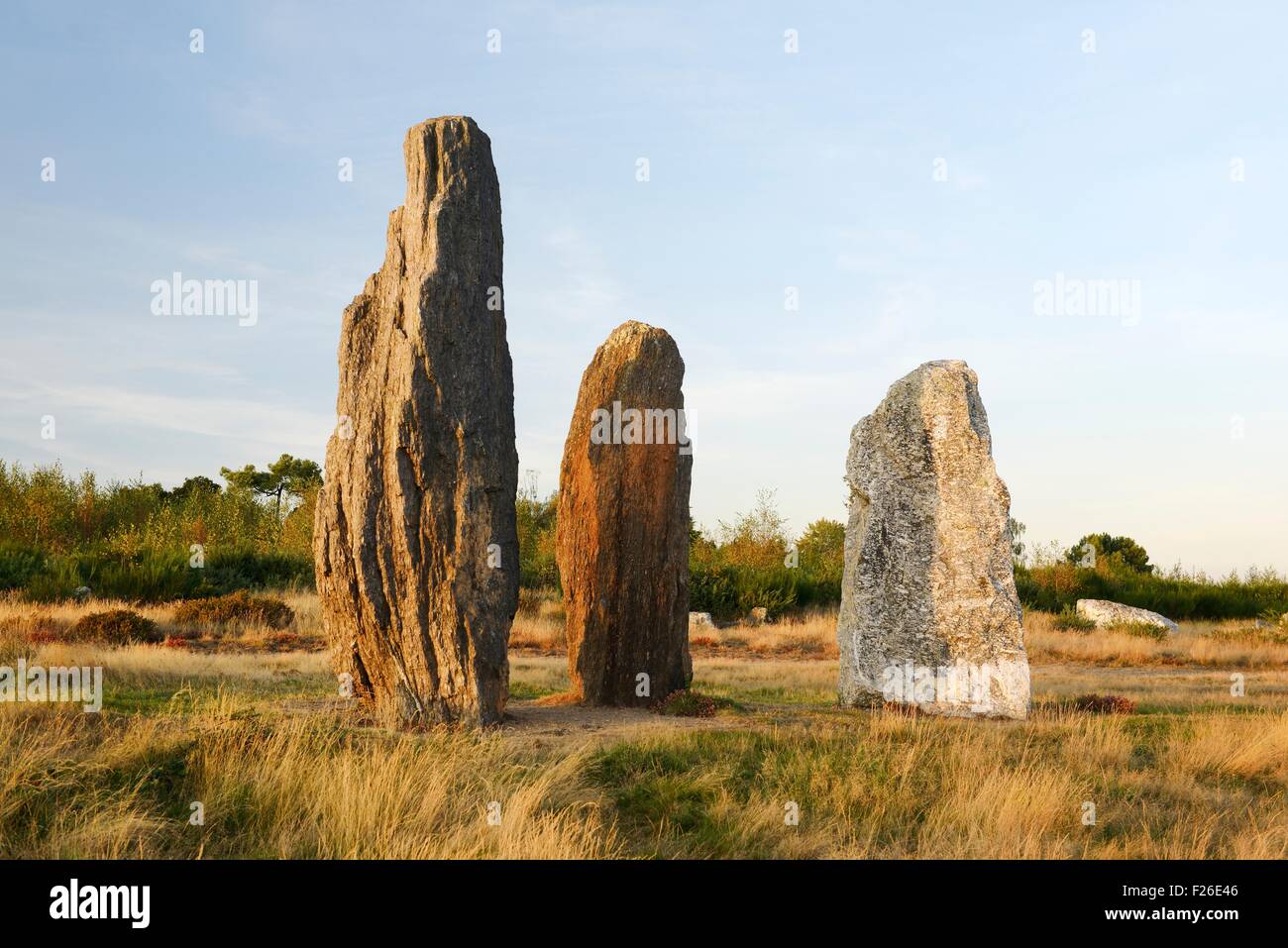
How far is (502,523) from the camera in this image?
987 cm

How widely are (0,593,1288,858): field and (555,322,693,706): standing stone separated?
29.3 inches

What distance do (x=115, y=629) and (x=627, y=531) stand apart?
1104 cm

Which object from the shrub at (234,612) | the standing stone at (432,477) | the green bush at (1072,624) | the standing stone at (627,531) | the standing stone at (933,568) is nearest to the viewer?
the standing stone at (432,477)

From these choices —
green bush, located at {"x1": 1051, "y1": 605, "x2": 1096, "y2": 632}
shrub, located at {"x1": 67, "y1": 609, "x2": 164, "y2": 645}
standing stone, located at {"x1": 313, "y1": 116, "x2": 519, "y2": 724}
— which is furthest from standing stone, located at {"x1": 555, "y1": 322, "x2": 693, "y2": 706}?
green bush, located at {"x1": 1051, "y1": 605, "x2": 1096, "y2": 632}

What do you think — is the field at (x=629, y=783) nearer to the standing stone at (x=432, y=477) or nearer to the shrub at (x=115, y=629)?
the standing stone at (x=432, y=477)

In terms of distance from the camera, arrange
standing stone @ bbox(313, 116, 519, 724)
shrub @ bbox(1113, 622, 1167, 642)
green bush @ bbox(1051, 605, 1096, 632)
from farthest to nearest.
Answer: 1. green bush @ bbox(1051, 605, 1096, 632)
2. shrub @ bbox(1113, 622, 1167, 642)
3. standing stone @ bbox(313, 116, 519, 724)

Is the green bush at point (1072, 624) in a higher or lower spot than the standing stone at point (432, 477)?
lower

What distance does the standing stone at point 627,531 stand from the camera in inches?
464

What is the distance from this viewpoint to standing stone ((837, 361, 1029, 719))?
12062 mm

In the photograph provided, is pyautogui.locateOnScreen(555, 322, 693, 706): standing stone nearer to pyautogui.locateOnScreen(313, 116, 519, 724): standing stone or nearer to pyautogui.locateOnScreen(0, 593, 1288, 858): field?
pyautogui.locateOnScreen(0, 593, 1288, 858): field

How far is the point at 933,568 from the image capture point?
483 inches

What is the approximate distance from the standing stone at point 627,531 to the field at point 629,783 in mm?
744

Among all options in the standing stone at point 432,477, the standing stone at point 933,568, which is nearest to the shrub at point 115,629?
the standing stone at point 432,477
